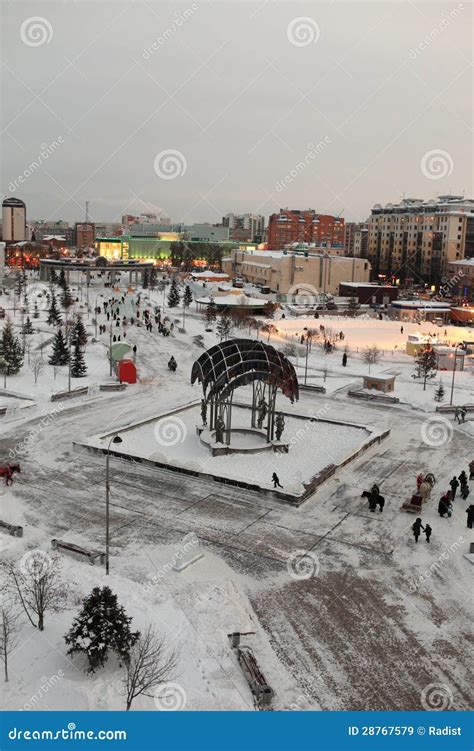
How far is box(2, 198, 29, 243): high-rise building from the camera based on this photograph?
170500 millimetres

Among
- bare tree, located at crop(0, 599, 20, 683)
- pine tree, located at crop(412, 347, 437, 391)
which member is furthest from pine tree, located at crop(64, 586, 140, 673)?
pine tree, located at crop(412, 347, 437, 391)

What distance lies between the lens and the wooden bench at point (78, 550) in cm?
1620

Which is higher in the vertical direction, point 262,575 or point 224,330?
point 224,330

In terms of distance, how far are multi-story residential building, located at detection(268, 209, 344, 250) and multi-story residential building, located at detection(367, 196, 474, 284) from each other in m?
28.8

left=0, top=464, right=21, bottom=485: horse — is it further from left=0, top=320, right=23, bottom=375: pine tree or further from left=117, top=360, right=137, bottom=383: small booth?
left=0, top=320, right=23, bottom=375: pine tree

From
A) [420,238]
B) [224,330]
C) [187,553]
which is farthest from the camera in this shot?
[420,238]

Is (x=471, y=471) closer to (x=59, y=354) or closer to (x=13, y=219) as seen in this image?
(x=59, y=354)

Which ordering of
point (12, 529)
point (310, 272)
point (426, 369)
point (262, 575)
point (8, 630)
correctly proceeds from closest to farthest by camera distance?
point (8, 630), point (262, 575), point (12, 529), point (426, 369), point (310, 272)

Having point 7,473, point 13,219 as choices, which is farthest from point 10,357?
point 13,219

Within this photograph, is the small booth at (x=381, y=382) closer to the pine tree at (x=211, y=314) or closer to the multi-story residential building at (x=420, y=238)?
the pine tree at (x=211, y=314)

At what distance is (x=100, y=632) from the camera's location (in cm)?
1194

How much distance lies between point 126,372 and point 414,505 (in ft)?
67.2

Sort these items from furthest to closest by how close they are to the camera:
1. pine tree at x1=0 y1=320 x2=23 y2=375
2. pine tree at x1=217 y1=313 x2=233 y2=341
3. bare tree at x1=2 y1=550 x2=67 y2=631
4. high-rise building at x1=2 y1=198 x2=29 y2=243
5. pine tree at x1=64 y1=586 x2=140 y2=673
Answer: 1. high-rise building at x1=2 y1=198 x2=29 y2=243
2. pine tree at x1=217 y1=313 x2=233 y2=341
3. pine tree at x1=0 y1=320 x2=23 y2=375
4. bare tree at x1=2 y1=550 x2=67 y2=631
5. pine tree at x1=64 y1=586 x2=140 y2=673

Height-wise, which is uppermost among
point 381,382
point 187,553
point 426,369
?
point 426,369
